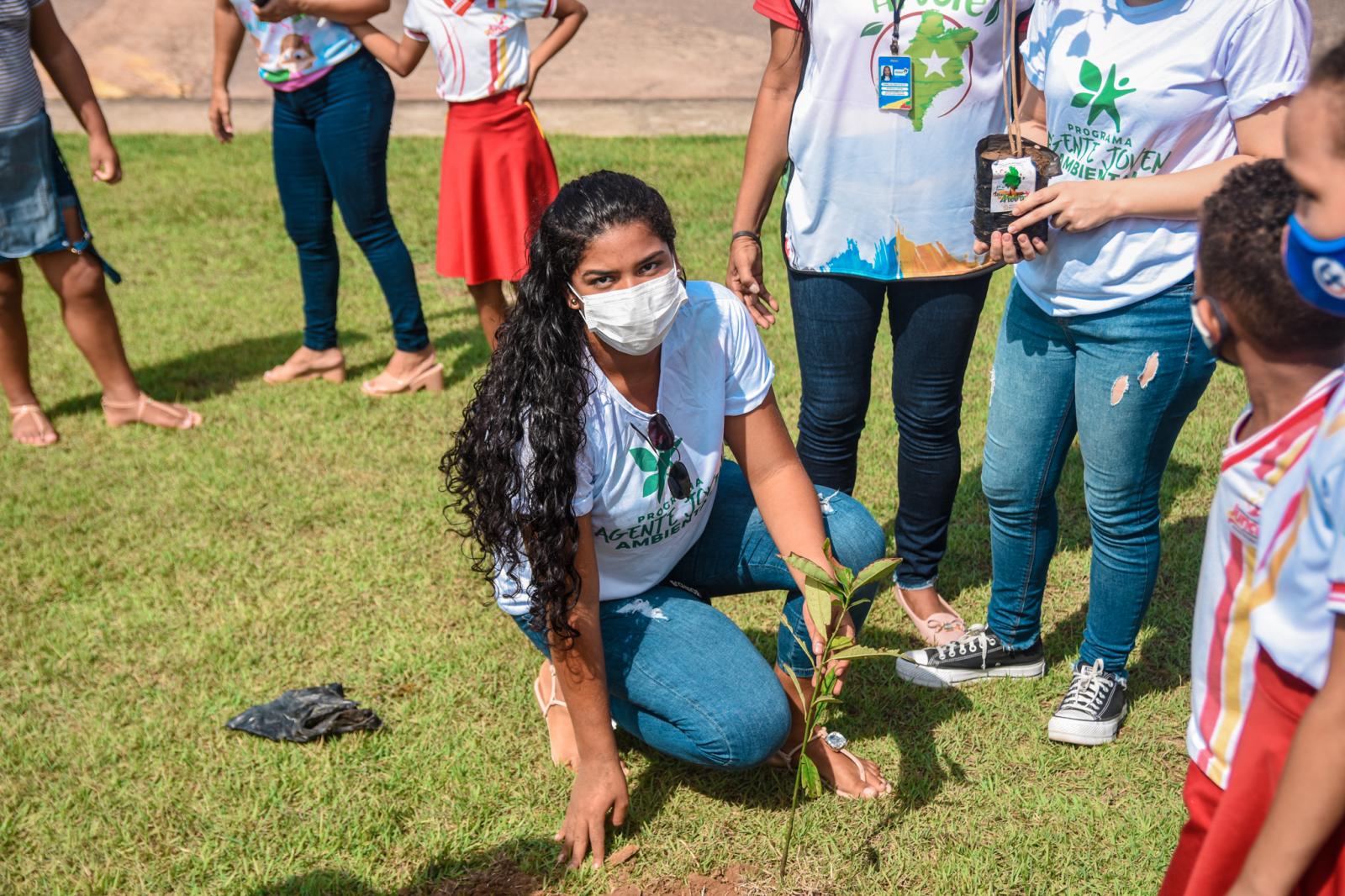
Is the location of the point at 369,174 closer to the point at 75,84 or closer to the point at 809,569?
the point at 75,84

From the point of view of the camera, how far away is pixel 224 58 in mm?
5441

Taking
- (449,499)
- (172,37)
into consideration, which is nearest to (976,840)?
(449,499)

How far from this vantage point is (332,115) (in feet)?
16.2

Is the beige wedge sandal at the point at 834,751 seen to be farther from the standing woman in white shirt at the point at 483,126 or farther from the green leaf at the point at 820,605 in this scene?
the standing woman in white shirt at the point at 483,126

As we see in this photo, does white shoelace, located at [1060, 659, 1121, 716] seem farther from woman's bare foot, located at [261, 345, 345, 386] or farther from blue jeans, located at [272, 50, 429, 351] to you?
woman's bare foot, located at [261, 345, 345, 386]

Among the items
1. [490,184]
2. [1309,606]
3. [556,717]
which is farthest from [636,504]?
[490,184]

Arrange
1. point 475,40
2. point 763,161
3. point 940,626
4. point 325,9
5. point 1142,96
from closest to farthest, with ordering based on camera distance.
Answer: point 1142,96
point 763,161
point 940,626
point 475,40
point 325,9

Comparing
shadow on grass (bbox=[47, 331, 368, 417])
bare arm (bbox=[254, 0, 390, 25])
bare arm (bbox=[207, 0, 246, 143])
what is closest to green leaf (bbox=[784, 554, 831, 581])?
bare arm (bbox=[254, 0, 390, 25])

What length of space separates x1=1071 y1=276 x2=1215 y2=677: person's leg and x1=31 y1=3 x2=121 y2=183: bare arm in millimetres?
3885

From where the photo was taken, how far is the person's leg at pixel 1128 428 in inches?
104

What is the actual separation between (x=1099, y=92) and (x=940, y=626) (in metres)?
1.54

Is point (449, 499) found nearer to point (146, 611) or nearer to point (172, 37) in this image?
point (146, 611)

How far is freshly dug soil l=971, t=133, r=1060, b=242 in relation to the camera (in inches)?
105

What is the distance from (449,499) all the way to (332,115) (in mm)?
1692
